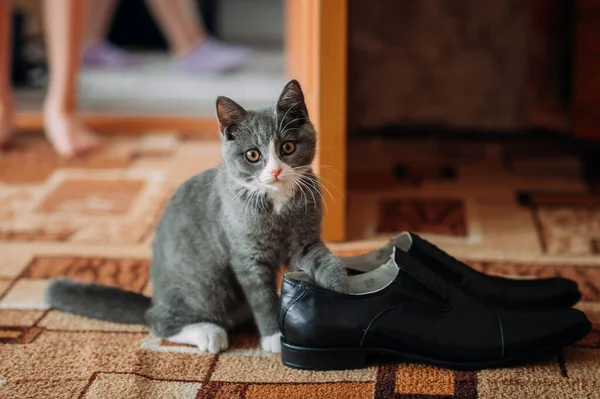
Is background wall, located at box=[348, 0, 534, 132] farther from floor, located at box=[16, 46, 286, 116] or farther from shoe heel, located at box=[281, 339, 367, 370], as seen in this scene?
shoe heel, located at box=[281, 339, 367, 370]

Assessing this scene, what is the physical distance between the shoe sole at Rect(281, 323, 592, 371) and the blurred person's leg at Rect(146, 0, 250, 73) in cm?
220

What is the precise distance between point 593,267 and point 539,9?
1103 millimetres

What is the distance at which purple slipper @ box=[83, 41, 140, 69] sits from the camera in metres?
3.37

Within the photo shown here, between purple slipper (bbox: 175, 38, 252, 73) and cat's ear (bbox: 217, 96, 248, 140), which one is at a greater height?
cat's ear (bbox: 217, 96, 248, 140)

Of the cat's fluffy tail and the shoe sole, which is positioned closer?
the shoe sole

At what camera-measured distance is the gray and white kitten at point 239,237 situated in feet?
4.19

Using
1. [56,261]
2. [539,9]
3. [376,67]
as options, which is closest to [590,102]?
[539,9]

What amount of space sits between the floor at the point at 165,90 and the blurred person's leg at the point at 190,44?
0.05m

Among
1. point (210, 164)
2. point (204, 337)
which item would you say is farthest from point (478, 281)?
point (210, 164)

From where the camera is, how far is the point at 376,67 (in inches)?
103

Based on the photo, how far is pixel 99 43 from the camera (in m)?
3.46

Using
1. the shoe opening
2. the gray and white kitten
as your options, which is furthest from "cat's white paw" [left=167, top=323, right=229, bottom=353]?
the shoe opening

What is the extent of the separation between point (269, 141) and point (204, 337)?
0.35 metres

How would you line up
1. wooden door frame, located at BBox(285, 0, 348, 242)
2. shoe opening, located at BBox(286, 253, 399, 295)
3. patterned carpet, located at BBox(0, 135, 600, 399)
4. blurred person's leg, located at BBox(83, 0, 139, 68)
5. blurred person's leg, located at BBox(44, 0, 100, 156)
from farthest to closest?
blurred person's leg, located at BBox(83, 0, 139, 68), blurred person's leg, located at BBox(44, 0, 100, 156), wooden door frame, located at BBox(285, 0, 348, 242), shoe opening, located at BBox(286, 253, 399, 295), patterned carpet, located at BBox(0, 135, 600, 399)
